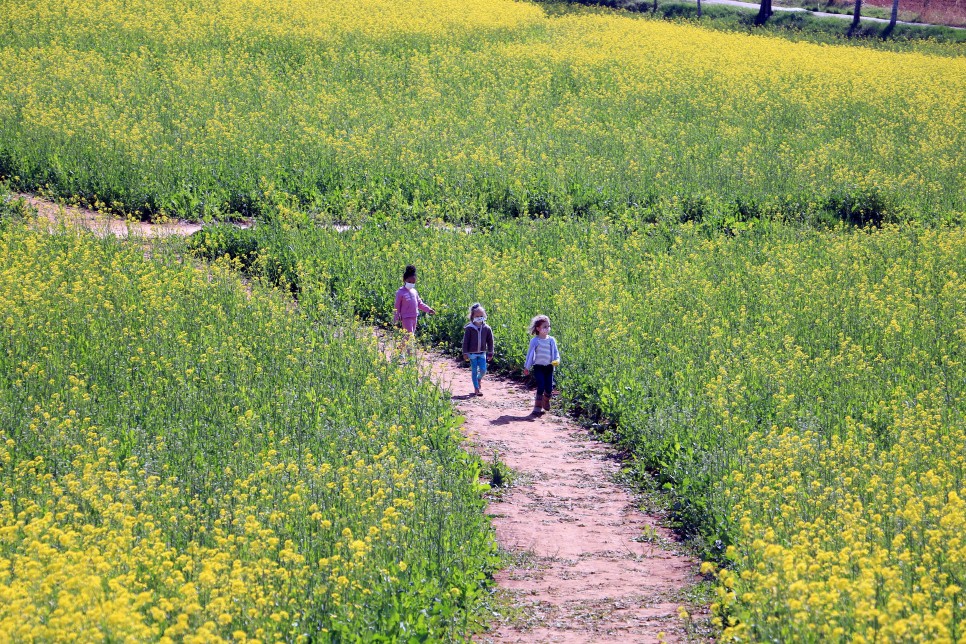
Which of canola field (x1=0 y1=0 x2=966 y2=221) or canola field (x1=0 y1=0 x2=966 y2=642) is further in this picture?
canola field (x1=0 y1=0 x2=966 y2=221)

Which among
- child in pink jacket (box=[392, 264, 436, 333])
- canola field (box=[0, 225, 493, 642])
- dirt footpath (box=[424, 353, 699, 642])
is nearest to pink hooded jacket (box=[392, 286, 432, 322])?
child in pink jacket (box=[392, 264, 436, 333])

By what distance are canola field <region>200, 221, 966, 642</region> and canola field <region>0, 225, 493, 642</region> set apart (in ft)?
7.09

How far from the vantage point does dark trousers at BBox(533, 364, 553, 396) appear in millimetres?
12367

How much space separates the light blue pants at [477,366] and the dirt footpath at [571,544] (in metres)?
0.41

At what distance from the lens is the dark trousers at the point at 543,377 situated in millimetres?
12367

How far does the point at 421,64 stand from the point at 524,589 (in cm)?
2553

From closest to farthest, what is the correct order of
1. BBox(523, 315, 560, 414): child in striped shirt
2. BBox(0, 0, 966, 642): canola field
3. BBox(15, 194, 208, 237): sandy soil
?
BBox(0, 0, 966, 642): canola field → BBox(523, 315, 560, 414): child in striped shirt → BBox(15, 194, 208, 237): sandy soil

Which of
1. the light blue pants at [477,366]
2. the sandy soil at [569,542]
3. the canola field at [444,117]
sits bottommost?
the sandy soil at [569,542]

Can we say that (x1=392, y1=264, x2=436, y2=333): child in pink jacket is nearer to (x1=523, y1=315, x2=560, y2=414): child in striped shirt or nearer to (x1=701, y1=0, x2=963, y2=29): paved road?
(x1=523, y1=315, x2=560, y2=414): child in striped shirt

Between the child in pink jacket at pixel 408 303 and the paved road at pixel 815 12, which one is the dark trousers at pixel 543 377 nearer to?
the child in pink jacket at pixel 408 303

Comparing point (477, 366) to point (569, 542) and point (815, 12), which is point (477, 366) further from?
point (815, 12)

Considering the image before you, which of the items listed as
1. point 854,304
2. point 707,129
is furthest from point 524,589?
point 707,129

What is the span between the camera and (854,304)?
15.2 meters

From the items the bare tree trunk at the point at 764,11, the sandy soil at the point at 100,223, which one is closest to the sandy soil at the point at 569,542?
the sandy soil at the point at 100,223
